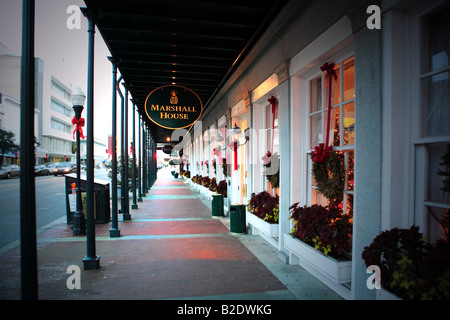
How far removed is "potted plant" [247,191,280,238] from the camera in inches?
201

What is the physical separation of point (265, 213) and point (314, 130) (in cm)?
205

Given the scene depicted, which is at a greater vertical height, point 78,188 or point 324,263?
point 78,188

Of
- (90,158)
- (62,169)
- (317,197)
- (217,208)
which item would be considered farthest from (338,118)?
(62,169)

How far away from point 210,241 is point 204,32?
430cm

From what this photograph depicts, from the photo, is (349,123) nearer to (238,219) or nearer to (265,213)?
(265,213)

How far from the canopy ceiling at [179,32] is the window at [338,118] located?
157 centimetres

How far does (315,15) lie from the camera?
382 centimetres

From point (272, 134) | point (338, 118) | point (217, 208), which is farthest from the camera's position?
point (217, 208)

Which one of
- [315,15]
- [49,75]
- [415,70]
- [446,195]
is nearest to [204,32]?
[315,15]

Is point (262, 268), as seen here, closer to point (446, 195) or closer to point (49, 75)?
point (446, 195)

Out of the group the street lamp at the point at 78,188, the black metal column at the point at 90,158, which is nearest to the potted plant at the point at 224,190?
the street lamp at the point at 78,188

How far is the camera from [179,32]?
523 cm

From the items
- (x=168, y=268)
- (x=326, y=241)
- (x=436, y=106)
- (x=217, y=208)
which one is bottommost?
(x=168, y=268)

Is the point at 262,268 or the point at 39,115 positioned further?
the point at 39,115
